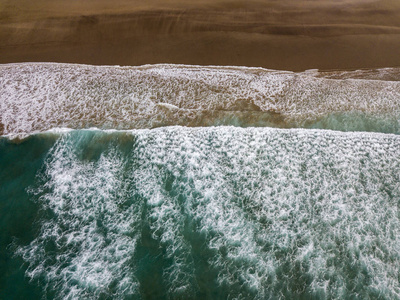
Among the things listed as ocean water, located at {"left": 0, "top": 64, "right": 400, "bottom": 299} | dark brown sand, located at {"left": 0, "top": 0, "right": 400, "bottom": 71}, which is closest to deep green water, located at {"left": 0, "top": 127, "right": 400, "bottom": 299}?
ocean water, located at {"left": 0, "top": 64, "right": 400, "bottom": 299}

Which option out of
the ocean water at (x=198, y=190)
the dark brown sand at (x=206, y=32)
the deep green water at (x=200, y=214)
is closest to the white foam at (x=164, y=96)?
the ocean water at (x=198, y=190)

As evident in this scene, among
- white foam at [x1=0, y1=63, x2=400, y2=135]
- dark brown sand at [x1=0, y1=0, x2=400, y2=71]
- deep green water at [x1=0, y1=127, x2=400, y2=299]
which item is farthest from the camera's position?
dark brown sand at [x1=0, y1=0, x2=400, y2=71]

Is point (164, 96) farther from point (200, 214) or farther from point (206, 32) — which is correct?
point (206, 32)

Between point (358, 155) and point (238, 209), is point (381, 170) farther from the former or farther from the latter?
point (238, 209)

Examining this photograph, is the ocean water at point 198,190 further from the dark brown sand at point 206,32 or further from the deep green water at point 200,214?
the dark brown sand at point 206,32

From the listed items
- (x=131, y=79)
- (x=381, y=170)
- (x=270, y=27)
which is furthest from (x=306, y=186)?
(x=270, y=27)

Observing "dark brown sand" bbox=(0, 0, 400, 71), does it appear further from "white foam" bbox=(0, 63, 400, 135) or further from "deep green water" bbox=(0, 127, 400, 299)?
"deep green water" bbox=(0, 127, 400, 299)
